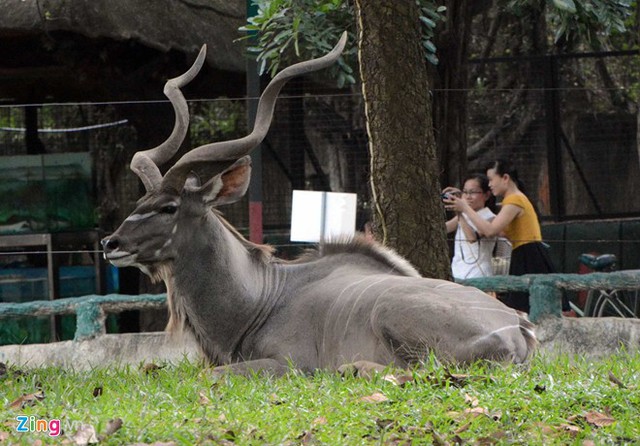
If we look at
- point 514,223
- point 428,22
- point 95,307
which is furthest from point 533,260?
point 95,307

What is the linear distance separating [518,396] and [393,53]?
9.93 ft

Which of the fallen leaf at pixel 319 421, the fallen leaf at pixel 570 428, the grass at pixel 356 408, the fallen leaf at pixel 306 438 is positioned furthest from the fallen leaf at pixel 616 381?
the fallen leaf at pixel 306 438

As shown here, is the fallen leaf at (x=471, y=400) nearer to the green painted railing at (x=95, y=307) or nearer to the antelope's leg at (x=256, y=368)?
the antelope's leg at (x=256, y=368)

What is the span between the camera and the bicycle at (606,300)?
9281 millimetres

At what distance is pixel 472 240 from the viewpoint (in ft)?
28.8

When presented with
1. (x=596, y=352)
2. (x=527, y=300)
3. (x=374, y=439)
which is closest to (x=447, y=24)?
(x=527, y=300)

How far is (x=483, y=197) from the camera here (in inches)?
356

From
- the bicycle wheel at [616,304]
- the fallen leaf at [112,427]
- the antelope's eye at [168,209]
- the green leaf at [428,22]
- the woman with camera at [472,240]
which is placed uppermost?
the green leaf at [428,22]

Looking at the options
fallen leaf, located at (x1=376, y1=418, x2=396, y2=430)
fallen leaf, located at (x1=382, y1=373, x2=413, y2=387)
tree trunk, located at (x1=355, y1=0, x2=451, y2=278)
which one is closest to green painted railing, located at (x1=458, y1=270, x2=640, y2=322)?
tree trunk, located at (x1=355, y1=0, x2=451, y2=278)

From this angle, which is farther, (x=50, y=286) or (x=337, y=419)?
(x=50, y=286)

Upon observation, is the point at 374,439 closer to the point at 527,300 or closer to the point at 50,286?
the point at 527,300

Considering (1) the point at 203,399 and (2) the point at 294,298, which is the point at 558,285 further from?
(1) the point at 203,399

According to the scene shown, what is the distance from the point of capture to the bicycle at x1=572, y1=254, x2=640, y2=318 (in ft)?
30.5

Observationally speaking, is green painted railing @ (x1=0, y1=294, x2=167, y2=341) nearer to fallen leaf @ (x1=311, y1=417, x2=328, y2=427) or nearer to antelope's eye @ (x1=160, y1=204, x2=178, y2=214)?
antelope's eye @ (x1=160, y1=204, x2=178, y2=214)
